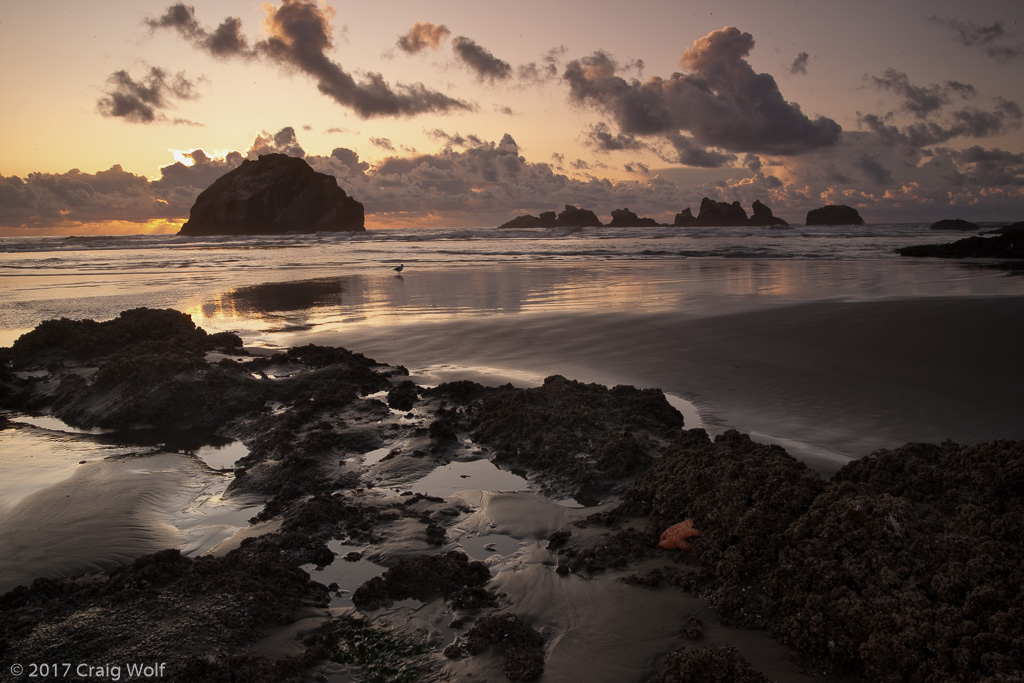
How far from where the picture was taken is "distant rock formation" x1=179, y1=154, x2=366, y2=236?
4210 inches

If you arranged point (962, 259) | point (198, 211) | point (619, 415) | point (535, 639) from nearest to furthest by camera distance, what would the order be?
1. point (535, 639)
2. point (619, 415)
3. point (962, 259)
4. point (198, 211)

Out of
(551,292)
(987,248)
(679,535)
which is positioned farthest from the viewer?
(987,248)

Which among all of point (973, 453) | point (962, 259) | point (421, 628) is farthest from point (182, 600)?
point (962, 259)

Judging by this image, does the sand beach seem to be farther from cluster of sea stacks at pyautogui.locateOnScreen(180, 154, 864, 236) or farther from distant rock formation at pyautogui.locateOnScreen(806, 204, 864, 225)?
cluster of sea stacks at pyautogui.locateOnScreen(180, 154, 864, 236)

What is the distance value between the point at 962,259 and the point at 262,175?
375 ft

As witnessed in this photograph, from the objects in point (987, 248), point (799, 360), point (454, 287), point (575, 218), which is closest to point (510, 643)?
point (799, 360)

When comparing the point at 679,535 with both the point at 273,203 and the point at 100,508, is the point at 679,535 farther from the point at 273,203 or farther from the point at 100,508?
the point at 273,203

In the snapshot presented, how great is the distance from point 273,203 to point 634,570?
386 feet

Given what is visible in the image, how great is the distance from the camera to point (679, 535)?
142 inches

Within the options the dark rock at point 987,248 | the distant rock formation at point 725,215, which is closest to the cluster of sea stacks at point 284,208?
the distant rock formation at point 725,215

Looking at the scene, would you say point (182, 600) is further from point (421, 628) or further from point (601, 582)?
point (601, 582)

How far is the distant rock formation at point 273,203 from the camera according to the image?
107 m

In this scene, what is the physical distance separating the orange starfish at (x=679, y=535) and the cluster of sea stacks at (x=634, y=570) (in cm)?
1

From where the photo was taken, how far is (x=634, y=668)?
2.74 metres
